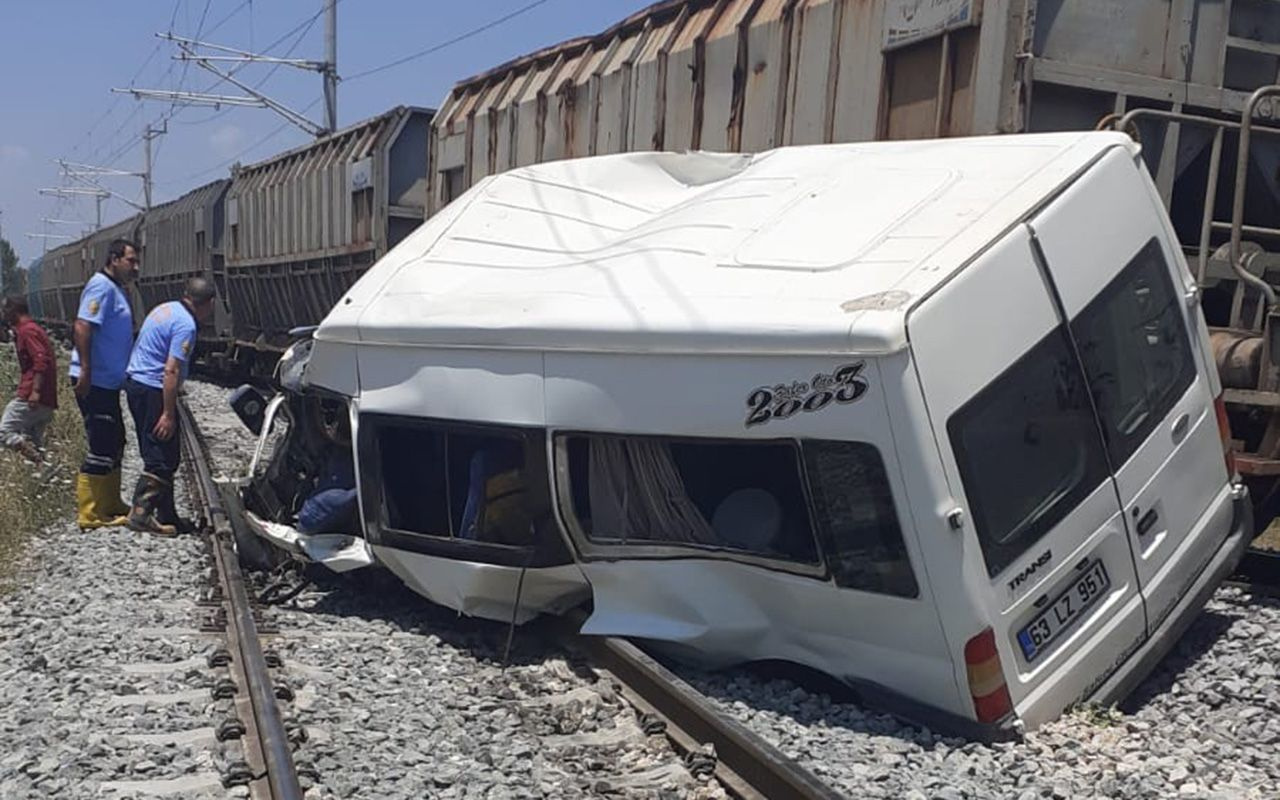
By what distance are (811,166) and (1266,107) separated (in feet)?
9.94

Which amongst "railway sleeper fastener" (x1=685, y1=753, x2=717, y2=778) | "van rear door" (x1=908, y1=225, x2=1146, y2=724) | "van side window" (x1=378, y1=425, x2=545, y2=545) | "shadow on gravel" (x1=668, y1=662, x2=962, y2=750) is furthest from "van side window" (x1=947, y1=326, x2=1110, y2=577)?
"van side window" (x1=378, y1=425, x2=545, y2=545)

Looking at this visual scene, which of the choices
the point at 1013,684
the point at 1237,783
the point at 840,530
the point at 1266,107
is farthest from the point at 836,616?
the point at 1266,107

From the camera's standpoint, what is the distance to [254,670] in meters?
5.26

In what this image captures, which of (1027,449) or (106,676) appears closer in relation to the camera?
(1027,449)

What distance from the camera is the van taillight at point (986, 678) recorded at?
14.6ft

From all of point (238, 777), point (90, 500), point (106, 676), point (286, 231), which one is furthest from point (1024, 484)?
point (286, 231)

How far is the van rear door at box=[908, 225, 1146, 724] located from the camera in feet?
14.5

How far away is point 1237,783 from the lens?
14.0 ft

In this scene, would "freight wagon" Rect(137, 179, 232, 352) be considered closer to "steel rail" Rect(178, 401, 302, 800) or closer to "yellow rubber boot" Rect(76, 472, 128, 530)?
"yellow rubber boot" Rect(76, 472, 128, 530)

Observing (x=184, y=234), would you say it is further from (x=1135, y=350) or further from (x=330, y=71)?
(x=1135, y=350)

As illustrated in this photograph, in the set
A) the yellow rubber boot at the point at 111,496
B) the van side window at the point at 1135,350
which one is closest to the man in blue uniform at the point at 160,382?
the yellow rubber boot at the point at 111,496

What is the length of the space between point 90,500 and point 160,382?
1081mm

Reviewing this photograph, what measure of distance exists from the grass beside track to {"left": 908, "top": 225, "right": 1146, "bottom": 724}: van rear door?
18.0 feet

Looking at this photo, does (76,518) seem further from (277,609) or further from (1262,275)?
(1262,275)
